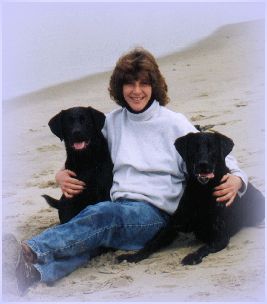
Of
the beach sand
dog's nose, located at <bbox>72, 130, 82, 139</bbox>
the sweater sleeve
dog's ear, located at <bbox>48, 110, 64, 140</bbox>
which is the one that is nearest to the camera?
the beach sand

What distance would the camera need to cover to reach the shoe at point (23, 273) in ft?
11.6

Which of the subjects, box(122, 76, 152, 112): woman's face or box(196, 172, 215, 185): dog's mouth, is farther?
box(122, 76, 152, 112): woman's face

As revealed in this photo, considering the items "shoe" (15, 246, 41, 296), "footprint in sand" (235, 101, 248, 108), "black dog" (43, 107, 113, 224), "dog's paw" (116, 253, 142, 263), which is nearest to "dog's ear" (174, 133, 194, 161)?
"black dog" (43, 107, 113, 224)

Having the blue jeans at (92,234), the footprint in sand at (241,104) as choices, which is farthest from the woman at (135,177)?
the footprint in sand at (241,104)

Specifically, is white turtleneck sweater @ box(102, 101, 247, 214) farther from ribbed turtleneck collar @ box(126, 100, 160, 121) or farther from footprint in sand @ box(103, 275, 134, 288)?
footprint in sand @ box(103, 275, 134, 288)

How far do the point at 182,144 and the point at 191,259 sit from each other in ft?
2.59

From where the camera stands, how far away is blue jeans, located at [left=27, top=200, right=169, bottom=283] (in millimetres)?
3686

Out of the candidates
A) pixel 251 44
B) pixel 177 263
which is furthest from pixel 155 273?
pixel 251 44

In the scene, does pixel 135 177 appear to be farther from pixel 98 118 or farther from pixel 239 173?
pixel 239 173

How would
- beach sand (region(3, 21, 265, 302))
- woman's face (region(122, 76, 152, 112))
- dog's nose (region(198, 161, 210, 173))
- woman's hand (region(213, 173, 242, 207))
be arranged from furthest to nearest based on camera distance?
woman's face (region(122, 76, 152, 112)), woman's hand (region(213, 173, 242, 207)), dog's nose (region(198, 161, 210, 173)), beach sand (region(3, 21, 265, 302))

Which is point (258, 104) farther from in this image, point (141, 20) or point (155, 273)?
point (141, 20)

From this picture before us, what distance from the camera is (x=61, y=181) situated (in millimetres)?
4570

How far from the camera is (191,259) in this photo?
383 cm

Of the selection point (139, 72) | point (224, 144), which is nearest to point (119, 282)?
point (224, 144)
